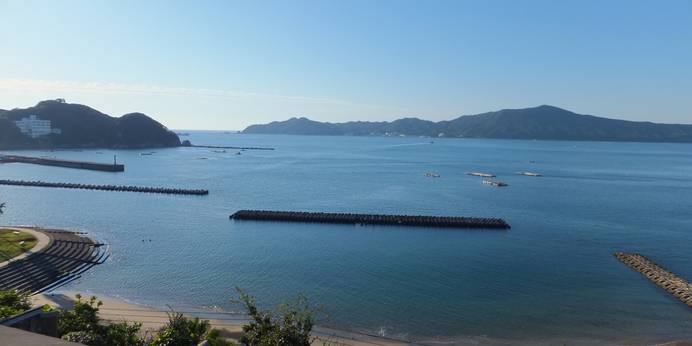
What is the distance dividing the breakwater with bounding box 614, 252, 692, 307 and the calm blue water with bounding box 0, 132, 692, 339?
881 mm

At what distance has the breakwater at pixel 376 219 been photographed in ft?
200

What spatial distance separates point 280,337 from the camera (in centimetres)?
1416

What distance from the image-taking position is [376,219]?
62.3 m

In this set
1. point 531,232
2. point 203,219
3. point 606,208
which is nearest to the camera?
point 531,232

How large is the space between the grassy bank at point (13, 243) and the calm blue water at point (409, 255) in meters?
5.67

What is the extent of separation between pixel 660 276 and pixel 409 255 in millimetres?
21093

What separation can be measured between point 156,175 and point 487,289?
3790 inches

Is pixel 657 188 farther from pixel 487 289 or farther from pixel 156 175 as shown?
pixel 156 175

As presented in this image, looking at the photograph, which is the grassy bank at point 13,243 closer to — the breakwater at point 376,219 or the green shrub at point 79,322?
the green shrub at point 79,322

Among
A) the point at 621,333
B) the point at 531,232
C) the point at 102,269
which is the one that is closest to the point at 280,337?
the point at 621,333

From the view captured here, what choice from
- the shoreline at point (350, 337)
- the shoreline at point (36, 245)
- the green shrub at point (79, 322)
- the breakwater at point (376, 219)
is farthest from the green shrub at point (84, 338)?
the breakwater at point (376, 219)

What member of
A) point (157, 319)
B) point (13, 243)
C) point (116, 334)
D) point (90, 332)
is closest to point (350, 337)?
point (157, 319)

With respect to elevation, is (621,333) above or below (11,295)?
below

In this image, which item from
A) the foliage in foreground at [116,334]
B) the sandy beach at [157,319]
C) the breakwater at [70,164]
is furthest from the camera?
the breakwater at [70,164]
